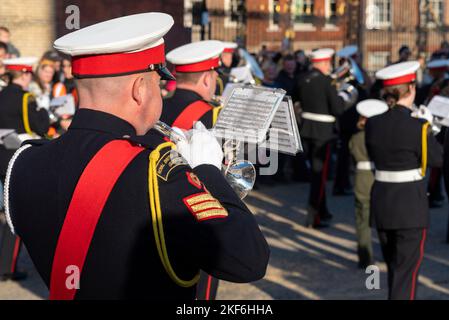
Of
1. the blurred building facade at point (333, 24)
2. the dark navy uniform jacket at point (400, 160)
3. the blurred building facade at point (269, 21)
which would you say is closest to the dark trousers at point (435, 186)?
the blurred building facade at point (269, 21)

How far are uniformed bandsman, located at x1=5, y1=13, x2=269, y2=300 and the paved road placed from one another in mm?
4419

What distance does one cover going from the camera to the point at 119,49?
9.04 ft

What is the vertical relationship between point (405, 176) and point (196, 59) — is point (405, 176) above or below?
below

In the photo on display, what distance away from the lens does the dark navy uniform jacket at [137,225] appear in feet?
8.55

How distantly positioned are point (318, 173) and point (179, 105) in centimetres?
433

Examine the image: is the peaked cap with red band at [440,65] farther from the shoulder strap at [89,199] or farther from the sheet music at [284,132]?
the shoulder strap at [89,199]

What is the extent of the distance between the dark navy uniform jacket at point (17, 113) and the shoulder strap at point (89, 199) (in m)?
5.40

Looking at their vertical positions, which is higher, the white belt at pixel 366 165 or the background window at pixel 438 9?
the background window at pixel 438 9

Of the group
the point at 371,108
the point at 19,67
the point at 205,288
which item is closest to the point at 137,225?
the point at 205,288

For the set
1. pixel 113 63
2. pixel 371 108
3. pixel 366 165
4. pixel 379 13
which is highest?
pixel 113 63

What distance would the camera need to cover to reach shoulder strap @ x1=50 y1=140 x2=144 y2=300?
8.76 ft

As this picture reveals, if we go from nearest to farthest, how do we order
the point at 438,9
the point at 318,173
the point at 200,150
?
1. the point at 200,150
2. the point at 318,173
3. the point at 438,9

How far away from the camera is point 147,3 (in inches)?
541

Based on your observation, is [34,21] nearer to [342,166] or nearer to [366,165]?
[342,166]
